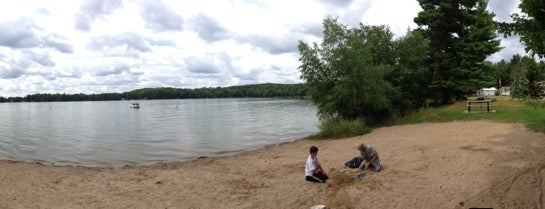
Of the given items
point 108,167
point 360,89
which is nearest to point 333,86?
point 360,89

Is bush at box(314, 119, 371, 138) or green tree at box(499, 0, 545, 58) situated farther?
bush at box(314, 119, 371, 138)

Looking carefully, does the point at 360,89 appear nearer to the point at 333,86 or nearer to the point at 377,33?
the point at 333,86

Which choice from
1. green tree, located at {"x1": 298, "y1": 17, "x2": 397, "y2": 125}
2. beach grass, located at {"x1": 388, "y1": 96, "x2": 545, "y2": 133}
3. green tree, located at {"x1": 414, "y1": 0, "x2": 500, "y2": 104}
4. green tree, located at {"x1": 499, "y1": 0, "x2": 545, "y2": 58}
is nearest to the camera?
green tree, located at {"x1": 499, "y1": 0, "x2": 545, "y2": 58}

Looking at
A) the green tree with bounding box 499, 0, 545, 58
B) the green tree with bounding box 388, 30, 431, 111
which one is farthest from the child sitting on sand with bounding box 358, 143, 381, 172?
the green tree with bounding box 388, 30, 431, 111

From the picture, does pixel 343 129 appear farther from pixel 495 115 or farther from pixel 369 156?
pixel 369 156

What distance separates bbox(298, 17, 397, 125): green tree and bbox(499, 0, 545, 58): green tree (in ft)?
60.6

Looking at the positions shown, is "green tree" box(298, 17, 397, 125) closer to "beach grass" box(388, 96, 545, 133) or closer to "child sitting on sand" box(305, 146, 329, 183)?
"beach grass" box(388, 96, 545, 133)

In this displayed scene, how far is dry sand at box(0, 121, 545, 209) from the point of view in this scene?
10.6 m

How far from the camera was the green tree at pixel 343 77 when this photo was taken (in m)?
28.1

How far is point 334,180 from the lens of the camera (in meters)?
13.4

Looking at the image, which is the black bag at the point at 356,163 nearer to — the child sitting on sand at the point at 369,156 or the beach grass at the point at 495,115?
the child sitting on sand at the point at 369,156

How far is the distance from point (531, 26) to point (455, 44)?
28026 millimetres

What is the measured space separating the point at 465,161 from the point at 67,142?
30610 millimetres

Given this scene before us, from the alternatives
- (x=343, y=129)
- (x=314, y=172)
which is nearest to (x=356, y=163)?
(x=314, y=172)
